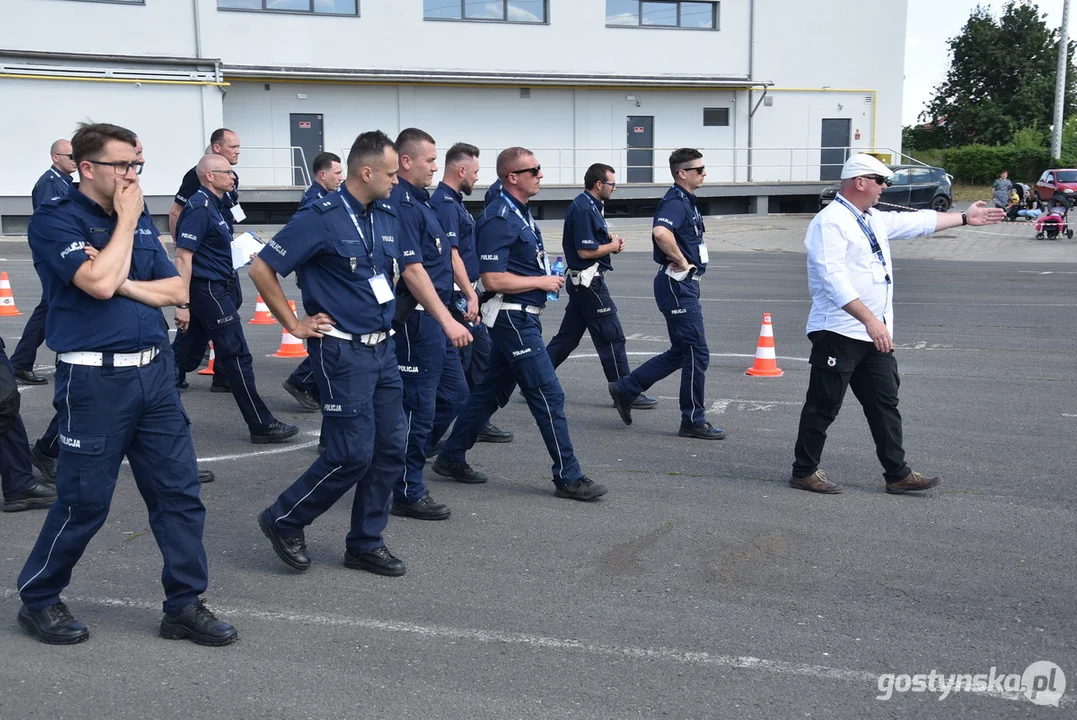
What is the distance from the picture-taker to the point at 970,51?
6066 cm

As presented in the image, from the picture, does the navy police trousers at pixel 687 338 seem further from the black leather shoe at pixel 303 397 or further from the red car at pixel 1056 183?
the red car at pixel 1056 183

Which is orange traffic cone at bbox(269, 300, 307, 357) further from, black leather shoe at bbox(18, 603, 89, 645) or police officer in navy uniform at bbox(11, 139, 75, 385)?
black leather shoe at bbox(18, 603, 89, 645)

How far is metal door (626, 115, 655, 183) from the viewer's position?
3628cm

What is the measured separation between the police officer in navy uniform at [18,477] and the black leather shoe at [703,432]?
4.35 meters

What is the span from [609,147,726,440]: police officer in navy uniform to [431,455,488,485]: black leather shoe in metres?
1.90

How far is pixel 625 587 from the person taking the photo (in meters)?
5.16

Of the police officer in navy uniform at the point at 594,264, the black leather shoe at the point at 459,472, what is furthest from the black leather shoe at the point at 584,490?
the police officer in navy uniform at the point at 594,264

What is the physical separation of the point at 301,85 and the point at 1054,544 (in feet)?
98.0

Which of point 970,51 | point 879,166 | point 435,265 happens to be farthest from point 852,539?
point 970,51

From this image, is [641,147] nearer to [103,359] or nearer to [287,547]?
[287,547]

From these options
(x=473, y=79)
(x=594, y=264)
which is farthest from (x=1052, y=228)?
(x=594, y=264)

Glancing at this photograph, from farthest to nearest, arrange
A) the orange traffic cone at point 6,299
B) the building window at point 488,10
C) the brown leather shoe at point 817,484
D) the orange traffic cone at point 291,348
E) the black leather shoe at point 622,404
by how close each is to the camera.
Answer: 1. the building window at point 488,10
2. the orange traffic cone at point 6,299
3. the orange traffic cone at point 291,348
4. the black leather shoe at point 622,404
5. the brown leather shoe at point 817,484

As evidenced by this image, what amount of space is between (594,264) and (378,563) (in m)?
4.00

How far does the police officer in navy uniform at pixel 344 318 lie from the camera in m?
5.01
